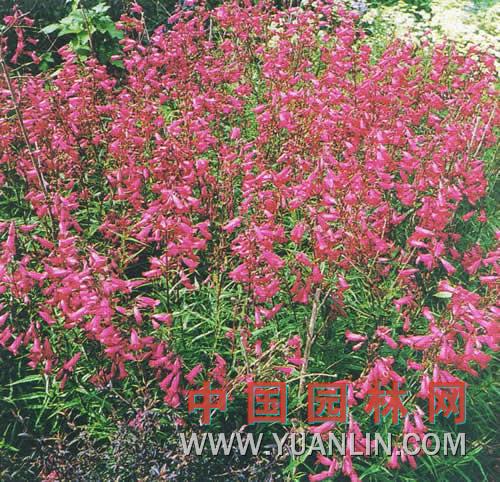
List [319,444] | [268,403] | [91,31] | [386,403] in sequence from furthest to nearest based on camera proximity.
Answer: [91,31]
[268,403]
[386,403]
[319,444]

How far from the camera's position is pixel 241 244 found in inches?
126

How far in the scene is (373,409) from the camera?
3238mm

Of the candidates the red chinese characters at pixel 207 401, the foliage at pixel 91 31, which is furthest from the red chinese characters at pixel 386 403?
the foliage at pixel 91 31

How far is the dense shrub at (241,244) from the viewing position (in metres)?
2.99

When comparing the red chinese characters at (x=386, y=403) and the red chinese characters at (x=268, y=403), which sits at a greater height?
the red chinese characters at (x=386, y=403)

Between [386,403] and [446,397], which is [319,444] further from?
[446,397]

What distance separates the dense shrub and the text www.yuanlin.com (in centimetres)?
11

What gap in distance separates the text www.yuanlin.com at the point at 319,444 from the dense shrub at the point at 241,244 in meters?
0.11

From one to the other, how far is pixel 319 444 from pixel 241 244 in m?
1.13

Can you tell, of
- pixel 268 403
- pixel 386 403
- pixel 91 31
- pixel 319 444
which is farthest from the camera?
pixel 91 31

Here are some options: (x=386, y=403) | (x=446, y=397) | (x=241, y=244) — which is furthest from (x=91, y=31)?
(x=446, y=397)

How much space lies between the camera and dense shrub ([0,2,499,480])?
299 cm

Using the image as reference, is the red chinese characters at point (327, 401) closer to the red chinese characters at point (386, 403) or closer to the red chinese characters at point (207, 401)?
the red chinese characters at point (386, 403)

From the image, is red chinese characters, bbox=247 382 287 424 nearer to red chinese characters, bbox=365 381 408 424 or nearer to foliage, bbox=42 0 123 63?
red chinese characters, bbox=365 381 408 424
